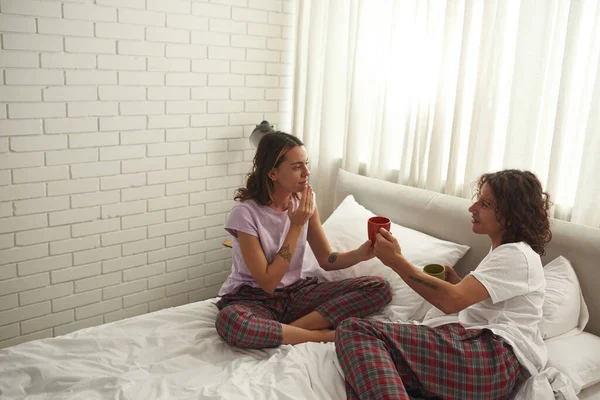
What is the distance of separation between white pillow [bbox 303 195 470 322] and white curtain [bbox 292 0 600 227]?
0.37 meters

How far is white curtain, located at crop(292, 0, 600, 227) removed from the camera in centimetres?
232

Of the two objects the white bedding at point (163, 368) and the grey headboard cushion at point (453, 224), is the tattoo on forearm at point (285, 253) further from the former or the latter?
the grey headboard cushion at point (453, 224)

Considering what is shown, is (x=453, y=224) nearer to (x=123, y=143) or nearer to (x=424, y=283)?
(x=424, y=283)

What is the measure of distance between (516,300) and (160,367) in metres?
1.21

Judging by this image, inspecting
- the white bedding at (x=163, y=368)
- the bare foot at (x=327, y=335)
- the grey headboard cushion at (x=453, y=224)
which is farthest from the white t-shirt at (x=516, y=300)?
the bare foot at (x=327, y=335)

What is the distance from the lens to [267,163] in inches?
94.9

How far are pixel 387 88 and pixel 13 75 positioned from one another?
1.85m

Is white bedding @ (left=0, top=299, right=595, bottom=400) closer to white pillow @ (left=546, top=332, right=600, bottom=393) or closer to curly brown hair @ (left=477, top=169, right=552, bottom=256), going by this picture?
white pillow @ (left=546, top=332, right=600, bottom=393)

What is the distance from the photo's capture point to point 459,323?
1.98 m

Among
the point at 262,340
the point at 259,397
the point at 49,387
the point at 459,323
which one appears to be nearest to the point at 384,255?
the point at 459,323

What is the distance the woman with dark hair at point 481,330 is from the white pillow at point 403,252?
0.34m

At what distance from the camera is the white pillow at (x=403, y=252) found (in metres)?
2.34

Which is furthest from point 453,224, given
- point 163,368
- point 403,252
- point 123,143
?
point 123,143

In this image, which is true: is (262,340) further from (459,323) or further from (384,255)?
(459,323)
